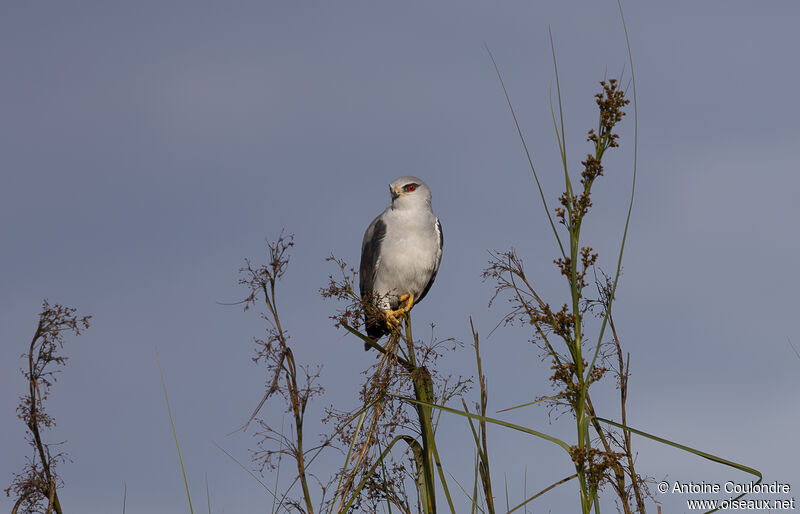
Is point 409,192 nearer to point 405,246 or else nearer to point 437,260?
point 405,246

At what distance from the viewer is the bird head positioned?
7754 mm

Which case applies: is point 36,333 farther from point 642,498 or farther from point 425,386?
point 642,498

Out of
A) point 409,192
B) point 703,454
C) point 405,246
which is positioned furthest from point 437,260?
point 703,454

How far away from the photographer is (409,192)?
7.80 metres

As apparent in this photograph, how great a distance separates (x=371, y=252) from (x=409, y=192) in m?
0.75

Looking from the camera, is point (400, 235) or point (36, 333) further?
point (400, 235)

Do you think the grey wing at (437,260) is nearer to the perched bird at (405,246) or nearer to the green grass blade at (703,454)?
the perched bird at (405,246)

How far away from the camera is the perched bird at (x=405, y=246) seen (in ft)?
25.3

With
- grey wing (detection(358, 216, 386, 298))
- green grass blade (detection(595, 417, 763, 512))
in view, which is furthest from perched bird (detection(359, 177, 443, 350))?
green grass blade (detection(595, 417, 763, 512))

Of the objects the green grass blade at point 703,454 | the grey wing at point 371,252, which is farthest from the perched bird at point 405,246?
the green grass blade at point 703,454

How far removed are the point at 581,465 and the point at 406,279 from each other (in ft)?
17.3

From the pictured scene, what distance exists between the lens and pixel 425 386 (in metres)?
3.78

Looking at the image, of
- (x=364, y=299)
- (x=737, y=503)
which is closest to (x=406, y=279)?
(x=364, y=299)

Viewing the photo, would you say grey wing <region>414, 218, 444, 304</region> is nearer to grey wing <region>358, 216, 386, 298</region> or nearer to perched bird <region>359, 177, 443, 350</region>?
perched bird <region>359, 177, 443, 350</region>
